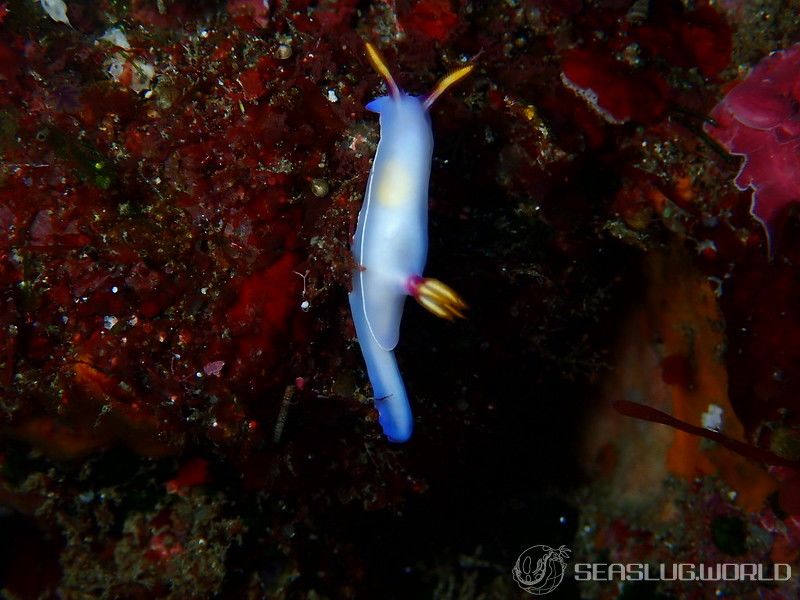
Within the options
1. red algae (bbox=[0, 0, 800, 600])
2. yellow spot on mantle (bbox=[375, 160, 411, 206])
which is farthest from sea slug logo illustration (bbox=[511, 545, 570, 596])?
yellow spot on mantle (bbox=[375, 160, 411, 206])

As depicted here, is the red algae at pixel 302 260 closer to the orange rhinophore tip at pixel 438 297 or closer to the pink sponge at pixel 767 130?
the pink sponge at pixel 767 130

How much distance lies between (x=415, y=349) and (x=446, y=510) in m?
2.32

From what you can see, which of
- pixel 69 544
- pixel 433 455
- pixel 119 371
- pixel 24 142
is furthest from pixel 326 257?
pixel 69 544

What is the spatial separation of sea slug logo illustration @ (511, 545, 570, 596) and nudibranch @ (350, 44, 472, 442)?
12.4 feet

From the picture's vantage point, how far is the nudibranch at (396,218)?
2375 mm

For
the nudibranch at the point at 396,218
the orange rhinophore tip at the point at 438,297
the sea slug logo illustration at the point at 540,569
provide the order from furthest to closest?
the sea slug logo illustration at the point at 540,569
the nudibranch at the point at 396,218
the orange rhinophore tip at the point at 438,297

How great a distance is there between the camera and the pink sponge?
2893 mm

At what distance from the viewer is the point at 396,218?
2398 mm

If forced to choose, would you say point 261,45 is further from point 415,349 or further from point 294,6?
point 415,349

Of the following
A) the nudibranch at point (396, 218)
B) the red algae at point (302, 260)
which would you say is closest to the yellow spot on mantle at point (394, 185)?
the nudibranch at point (396, 218)

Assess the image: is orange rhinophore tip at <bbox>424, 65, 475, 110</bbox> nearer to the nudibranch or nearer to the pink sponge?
the nudibranch

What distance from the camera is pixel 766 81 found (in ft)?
9.75

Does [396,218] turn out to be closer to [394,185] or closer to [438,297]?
[394,185]

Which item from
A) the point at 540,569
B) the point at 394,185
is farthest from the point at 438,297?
the point at 540,569
